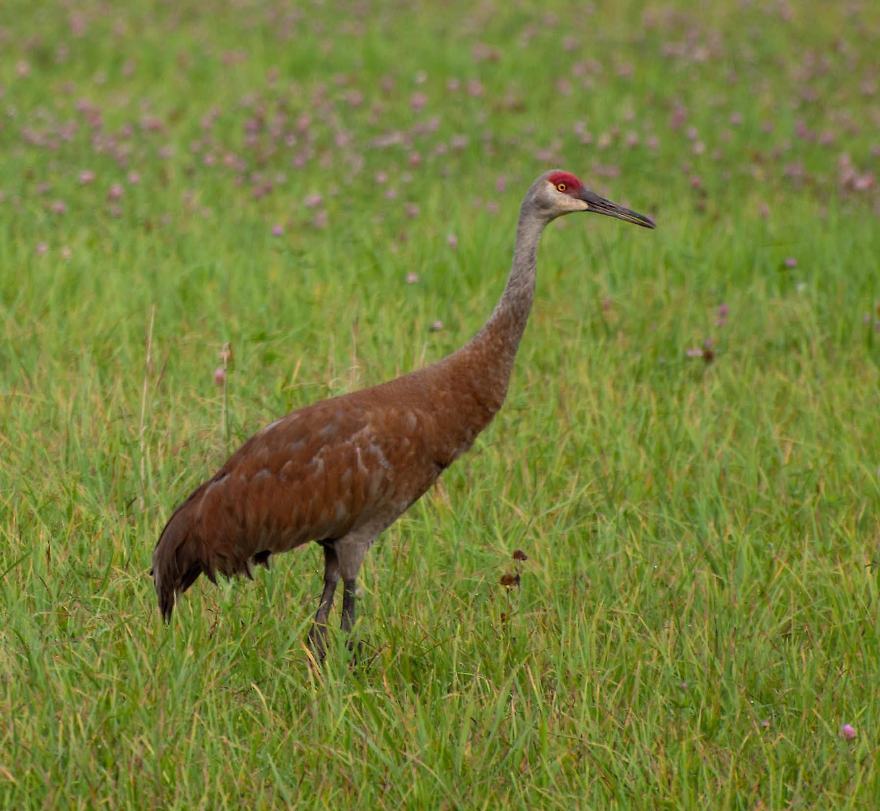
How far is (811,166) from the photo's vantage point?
9.75 meters

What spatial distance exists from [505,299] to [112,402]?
178 cm

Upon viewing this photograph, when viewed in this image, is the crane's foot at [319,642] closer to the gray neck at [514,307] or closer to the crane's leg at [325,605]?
the crane's leg at [325,605]

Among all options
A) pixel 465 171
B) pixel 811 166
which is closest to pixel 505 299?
pixel 465 171

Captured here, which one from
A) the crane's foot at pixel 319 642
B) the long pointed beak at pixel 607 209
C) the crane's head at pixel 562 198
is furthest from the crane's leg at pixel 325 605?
the long pointed beak at pixel 607 209

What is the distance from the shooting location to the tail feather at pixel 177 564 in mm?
4344

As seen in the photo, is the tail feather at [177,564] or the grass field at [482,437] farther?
the tail feather at [177,564]

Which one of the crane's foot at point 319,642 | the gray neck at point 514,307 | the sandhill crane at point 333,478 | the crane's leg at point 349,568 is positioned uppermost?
the gray neck at point 514,307

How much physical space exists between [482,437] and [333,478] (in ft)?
4.98

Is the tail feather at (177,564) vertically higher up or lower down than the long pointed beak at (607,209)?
lower down

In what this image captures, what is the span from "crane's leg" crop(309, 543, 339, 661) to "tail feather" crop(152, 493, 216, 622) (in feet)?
1.19

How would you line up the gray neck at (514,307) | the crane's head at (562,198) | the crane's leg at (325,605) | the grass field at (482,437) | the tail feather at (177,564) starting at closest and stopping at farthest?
the grass field at (482,437) → the tail feather at (177,564) → the crane's leg at (325,605) → the gray neck at (514,307) → the crane's head at (562,198)

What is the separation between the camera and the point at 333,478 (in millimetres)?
4418

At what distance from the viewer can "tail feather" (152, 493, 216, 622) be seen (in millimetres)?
4344

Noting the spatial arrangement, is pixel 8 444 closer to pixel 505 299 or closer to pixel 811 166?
pixel 505 299
